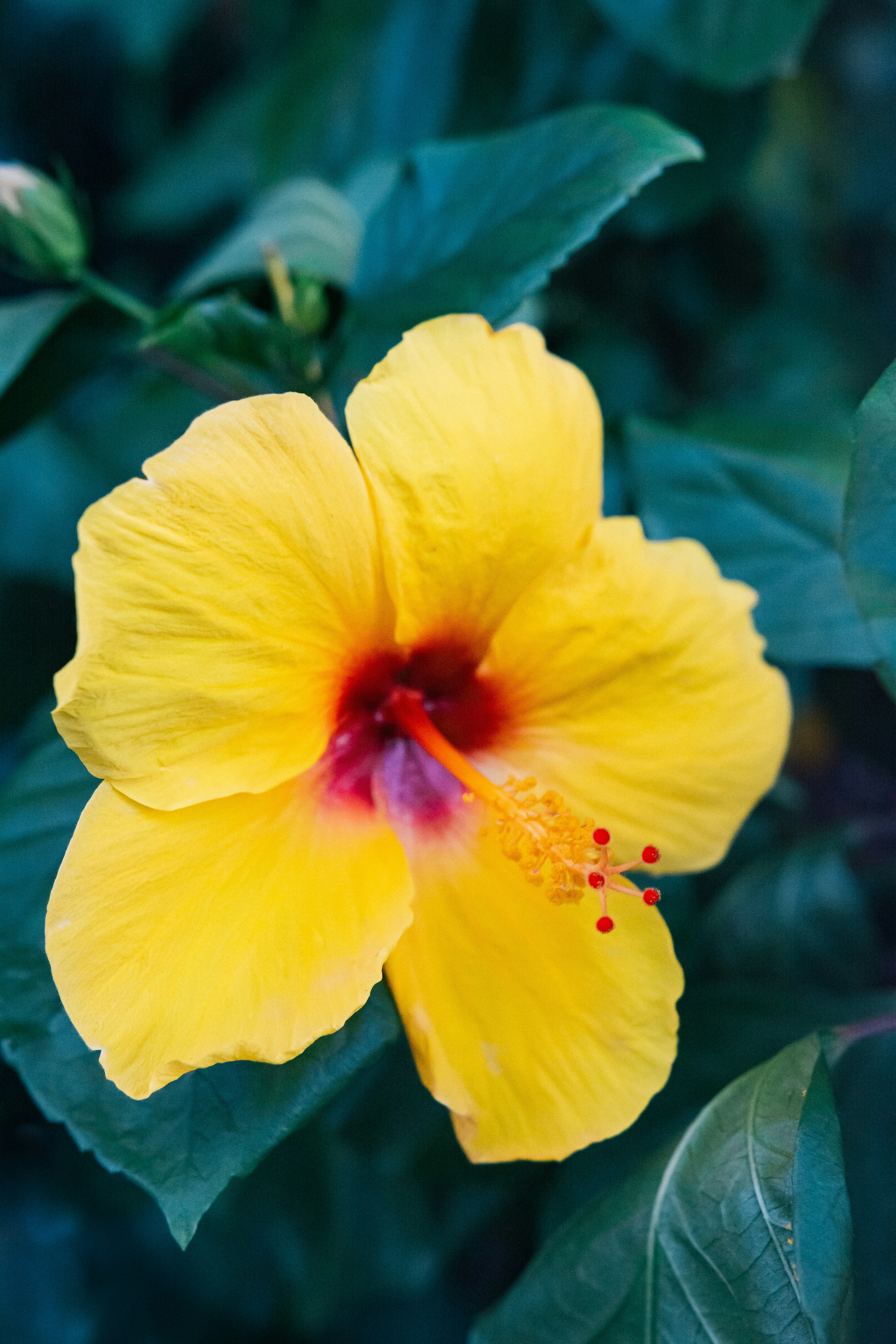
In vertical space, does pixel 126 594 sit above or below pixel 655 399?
above

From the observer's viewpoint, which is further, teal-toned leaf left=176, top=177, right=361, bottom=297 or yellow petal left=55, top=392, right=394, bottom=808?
teal-toned leaf left=176, top=177, right=361, bottom=297

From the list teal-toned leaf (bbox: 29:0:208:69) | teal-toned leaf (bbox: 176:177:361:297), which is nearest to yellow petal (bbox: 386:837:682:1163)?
teal-toned leaf (bbox: 176:177:361:297)

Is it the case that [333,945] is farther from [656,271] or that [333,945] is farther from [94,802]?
[656,271]

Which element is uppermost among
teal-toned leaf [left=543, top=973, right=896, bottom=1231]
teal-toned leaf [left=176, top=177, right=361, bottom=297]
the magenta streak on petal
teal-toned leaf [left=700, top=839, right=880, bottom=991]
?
teal-toned leaf [left=176, top=177, right=361, bottom=297]

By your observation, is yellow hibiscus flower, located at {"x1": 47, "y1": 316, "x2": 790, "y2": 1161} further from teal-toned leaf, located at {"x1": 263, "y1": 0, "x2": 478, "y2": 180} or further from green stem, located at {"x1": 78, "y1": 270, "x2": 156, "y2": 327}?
teal-toned leaf, located at {"x1": 263, "y1": 0, "x2": 478, "y2": 180}

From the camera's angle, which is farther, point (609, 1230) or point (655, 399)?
point (655, 399)

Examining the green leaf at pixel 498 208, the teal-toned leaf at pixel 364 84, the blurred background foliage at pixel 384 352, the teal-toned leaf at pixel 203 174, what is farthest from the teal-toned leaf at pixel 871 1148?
the teal-toned leaf at pixel 203 174

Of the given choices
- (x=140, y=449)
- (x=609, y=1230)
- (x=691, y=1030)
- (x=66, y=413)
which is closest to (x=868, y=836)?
(x=691, y=1030)
